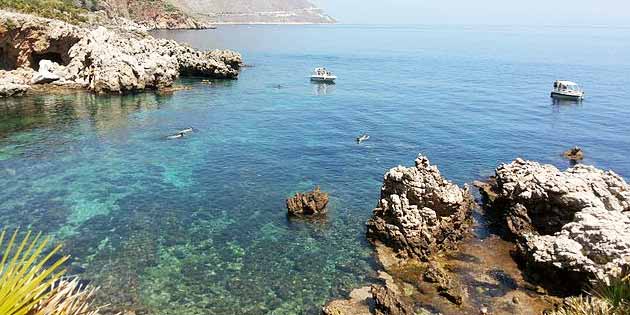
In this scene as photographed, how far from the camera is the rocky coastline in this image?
28.2 metres

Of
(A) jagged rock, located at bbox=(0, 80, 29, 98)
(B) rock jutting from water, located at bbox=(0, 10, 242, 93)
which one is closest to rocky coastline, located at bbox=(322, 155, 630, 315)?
(B) rock jutting from water, located at bbox=(0, 10, 242, 93)

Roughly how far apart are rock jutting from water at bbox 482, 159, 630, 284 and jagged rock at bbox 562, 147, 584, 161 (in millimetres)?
19227

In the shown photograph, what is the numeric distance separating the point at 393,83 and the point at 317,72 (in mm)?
17821

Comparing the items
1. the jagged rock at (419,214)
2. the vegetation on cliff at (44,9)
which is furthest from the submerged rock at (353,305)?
the vegetation on cliff at (44,9)

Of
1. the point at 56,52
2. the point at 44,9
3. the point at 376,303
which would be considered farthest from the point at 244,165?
the point at 44,9

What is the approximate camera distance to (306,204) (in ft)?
127

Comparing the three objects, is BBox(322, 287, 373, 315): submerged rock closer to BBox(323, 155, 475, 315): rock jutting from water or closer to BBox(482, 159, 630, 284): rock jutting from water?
BBox(323, 155, 475, 315): rock jutting from water

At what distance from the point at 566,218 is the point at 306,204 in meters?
19.3

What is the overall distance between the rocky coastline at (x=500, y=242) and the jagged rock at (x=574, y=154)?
20119 millimetres

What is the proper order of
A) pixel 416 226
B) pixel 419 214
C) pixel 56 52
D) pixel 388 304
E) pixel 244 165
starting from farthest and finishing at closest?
pixel 56 52 < pixel 244 165 < pixel 419 214 < pixel 416 226 < pixel 388 304

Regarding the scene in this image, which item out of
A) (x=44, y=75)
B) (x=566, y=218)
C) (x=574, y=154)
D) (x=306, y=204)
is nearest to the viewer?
(x=566, y=218)

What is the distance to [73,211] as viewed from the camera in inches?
1510

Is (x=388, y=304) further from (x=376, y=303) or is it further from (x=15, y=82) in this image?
(x=15, y=82)

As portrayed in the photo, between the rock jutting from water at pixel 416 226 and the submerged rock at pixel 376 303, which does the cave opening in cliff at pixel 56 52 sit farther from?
the submerged rock at pixel 376 303
